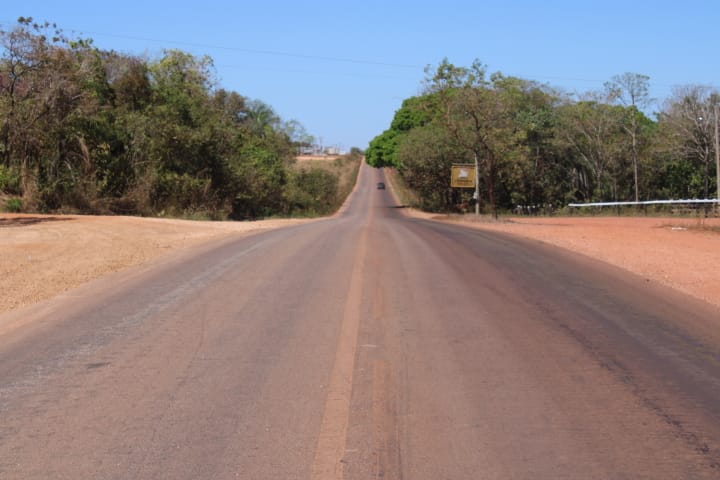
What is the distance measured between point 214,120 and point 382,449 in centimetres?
4070

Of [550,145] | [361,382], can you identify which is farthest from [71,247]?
[550,145]

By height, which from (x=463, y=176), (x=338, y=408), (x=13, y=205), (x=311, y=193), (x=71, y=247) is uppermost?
(x=463, y=176)

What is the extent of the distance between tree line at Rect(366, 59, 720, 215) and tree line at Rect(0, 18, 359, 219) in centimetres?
1378

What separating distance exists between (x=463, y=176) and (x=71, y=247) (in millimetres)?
33376

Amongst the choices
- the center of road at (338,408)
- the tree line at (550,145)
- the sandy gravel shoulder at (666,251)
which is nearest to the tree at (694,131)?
the tree line at (550,145)

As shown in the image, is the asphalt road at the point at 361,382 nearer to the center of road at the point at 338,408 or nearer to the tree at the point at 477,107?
the center of road at the point at 338,408

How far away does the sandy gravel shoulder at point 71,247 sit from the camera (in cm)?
1322

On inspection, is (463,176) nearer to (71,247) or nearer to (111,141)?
(111,141)

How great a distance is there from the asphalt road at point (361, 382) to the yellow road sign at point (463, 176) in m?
36.1

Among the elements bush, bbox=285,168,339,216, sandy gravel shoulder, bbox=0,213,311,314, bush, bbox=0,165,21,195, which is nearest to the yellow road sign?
bush, bbox=285,168,339,216

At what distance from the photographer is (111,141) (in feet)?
Answer: 125

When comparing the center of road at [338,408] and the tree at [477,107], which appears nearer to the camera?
the center of road at [338,408]

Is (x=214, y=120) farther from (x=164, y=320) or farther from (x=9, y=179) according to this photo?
(x=164, y=320)

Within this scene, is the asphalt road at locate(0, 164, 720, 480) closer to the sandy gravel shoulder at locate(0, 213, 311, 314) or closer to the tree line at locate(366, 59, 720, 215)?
the sandy gravel shoulder at locate(0, 213, 311, 314)
